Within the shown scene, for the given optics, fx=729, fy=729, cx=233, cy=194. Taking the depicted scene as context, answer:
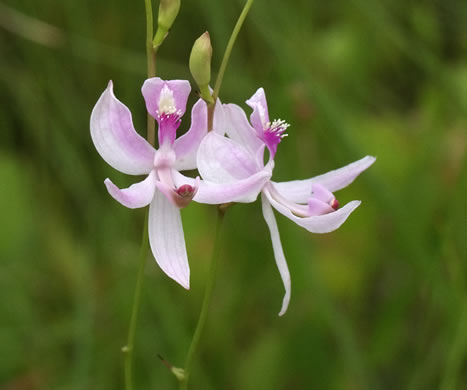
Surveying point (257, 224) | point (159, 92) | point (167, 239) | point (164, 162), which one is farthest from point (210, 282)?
point (257, 224)

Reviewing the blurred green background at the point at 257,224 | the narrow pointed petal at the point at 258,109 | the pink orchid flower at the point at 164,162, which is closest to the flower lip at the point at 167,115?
the pink orchid flower at the point at 164,162

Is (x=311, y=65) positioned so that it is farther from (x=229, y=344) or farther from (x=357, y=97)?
(x=229, y=344)

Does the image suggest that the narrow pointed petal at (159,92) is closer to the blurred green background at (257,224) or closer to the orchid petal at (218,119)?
the orchid petal at (218,119)

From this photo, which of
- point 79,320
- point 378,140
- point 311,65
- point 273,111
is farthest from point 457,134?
point 79,320

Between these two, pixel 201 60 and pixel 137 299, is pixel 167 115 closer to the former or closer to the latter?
pixel 201 60

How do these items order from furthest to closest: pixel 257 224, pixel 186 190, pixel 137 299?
pixel 257 224, pixel 137 299, pixel 186 190
